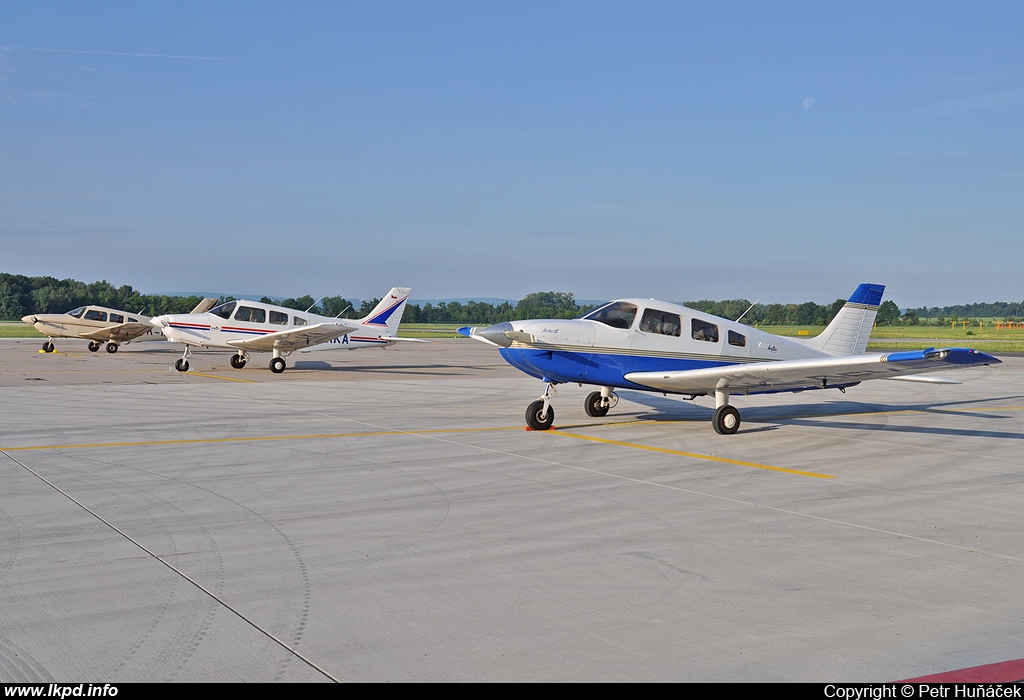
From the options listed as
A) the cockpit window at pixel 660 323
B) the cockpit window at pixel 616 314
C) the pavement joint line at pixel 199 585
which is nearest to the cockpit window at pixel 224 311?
the cockpit window at pixel 616 314

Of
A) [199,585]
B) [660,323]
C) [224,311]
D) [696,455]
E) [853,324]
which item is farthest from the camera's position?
[224,311]

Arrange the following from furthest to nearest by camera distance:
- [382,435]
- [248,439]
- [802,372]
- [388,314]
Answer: [388,314]
[382,435]
[802,372]
[248,439]

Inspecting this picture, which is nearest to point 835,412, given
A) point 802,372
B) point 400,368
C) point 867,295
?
point 867,295

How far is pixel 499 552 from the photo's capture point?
618cm

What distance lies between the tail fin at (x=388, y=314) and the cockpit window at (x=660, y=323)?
56.4ft

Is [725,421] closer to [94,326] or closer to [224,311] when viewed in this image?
[224,311]

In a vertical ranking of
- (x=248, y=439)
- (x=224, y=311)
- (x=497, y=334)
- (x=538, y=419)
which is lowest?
(x=248, y=439)

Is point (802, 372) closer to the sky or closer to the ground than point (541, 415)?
closer to the sky

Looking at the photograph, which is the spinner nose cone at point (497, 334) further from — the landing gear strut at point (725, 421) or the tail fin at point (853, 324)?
the tail fin at point (853, 324)

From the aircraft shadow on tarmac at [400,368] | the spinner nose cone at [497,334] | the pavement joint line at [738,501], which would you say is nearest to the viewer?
the pavement joint line at [738,501]

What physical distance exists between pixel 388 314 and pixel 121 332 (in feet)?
43.3

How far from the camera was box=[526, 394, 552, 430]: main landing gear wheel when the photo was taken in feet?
44.2

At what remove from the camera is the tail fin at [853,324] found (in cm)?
1544
